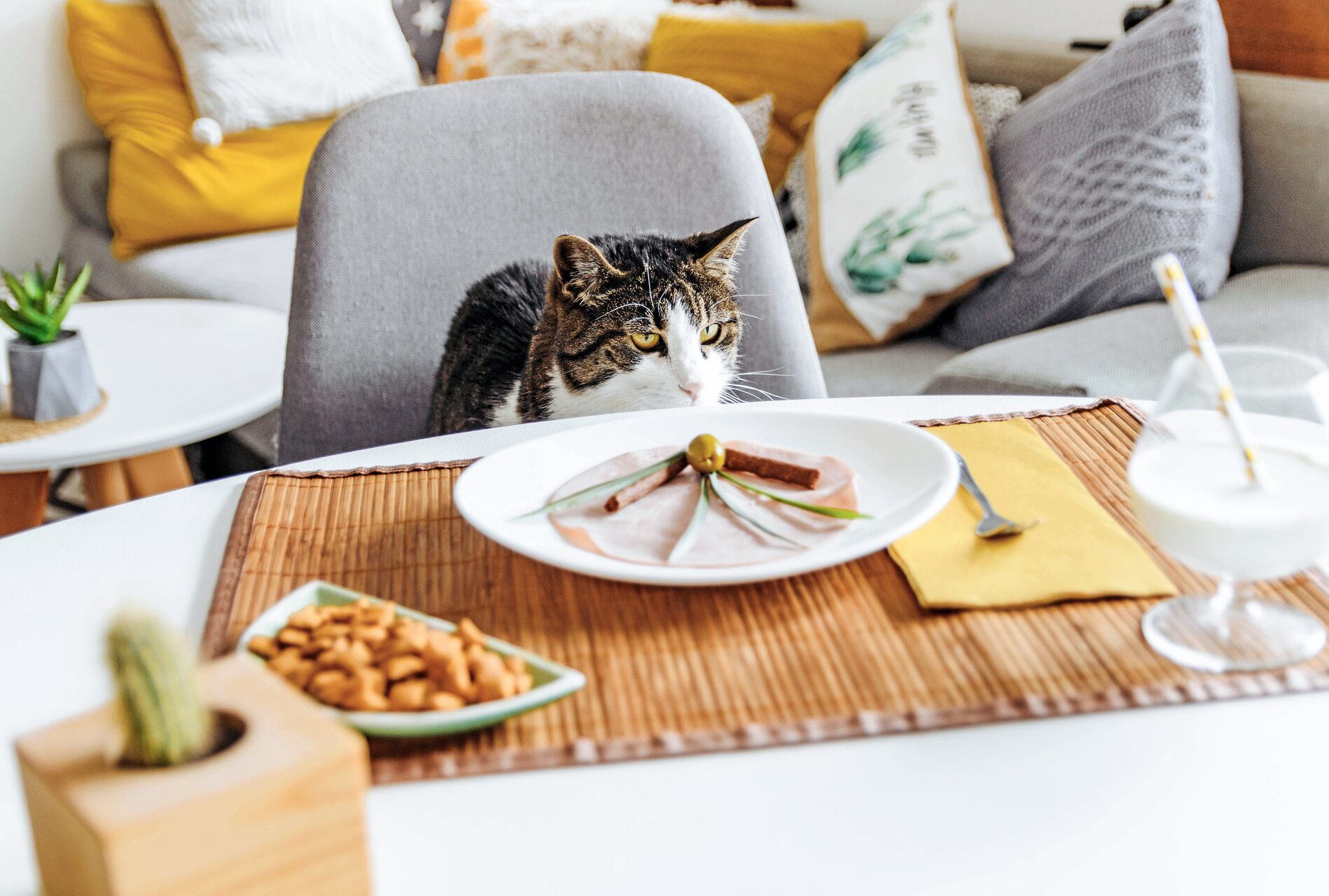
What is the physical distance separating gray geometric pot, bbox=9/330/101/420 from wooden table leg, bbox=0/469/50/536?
18 centimetres

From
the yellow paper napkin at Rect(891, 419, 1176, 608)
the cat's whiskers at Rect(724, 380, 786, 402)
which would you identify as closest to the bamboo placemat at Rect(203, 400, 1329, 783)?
the yellow paper napkin at Rect(891, 419, 1176, 608)

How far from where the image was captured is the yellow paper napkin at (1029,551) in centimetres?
64

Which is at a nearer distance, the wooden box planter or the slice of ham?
the wooden box planter

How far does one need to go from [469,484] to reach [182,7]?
2440mm

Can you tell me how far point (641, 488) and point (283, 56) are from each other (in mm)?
2478

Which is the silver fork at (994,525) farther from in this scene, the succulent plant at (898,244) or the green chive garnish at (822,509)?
the succulent plant at (898,244)

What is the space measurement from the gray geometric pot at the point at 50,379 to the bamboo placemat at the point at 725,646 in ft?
3.21

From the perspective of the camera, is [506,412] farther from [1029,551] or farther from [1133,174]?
[1133,174]

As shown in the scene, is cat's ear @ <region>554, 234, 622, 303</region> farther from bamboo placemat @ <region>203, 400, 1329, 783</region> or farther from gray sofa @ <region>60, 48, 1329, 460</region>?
gray sofa @ <region>60, 48, 1329, 460</region>

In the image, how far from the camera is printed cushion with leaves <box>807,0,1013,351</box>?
1938mm

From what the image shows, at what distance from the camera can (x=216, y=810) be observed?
387 millimetres

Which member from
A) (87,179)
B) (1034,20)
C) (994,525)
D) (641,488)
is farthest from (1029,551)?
(87,179)

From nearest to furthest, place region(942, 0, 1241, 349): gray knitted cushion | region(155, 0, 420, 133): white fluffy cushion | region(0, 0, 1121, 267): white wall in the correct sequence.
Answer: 1. region(942, 0, 1241, 349): gray knitted cushion
2. region(155, 0, 420, 133): white fluffy cushion
3. region(0, 0, 1121, 267): white wall

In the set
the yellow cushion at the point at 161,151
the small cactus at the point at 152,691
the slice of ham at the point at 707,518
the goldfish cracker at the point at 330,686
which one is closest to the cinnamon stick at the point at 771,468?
the slice of ham at the point at 707,518
